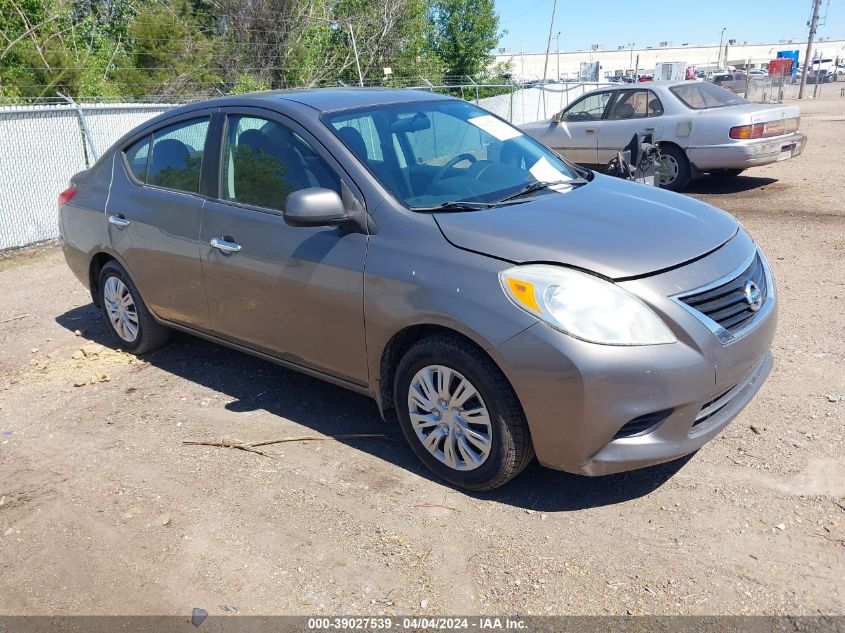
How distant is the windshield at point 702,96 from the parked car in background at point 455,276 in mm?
7253

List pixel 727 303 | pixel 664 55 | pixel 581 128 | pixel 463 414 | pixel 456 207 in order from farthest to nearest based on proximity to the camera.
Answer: pixel 664 55, pixel 581 128, pixel 456 207, pixel 463 414, pixel 727 303

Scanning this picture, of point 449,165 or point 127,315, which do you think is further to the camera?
point 127,315

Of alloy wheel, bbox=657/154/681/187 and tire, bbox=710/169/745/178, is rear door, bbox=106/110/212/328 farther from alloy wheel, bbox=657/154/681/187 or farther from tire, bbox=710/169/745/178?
tire, bbox=710/169/745/178

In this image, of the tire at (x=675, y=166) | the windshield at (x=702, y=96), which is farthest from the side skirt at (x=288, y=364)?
the windshield at (x=702, y=96)

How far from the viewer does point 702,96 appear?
36.8ft

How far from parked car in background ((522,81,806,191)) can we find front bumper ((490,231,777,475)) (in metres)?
8.03

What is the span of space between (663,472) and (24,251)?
8626mm

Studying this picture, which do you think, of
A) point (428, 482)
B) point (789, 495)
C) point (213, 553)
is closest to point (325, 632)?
point (213, 553)

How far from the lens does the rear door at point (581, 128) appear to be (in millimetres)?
12180

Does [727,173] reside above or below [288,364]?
below

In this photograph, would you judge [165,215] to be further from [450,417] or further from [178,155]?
[450,417]

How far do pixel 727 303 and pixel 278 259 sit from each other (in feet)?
7.46

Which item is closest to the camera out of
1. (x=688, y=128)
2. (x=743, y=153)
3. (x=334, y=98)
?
(x=334, y=98)

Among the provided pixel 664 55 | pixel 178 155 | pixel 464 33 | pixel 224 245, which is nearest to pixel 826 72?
pixel 464 33
